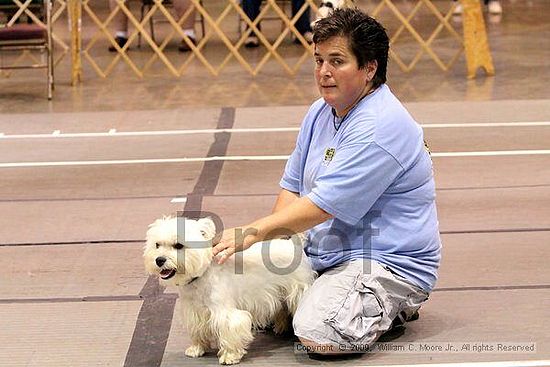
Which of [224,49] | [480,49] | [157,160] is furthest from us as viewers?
[224,49]

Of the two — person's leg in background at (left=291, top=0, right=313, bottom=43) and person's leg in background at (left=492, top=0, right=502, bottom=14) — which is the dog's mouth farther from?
person's leg in background at (left=492, top=0, right=502, bottom=14)

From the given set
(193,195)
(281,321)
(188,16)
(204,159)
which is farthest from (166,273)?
(188,16)

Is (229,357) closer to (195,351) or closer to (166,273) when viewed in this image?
(195,351)

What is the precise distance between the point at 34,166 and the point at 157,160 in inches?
26.3

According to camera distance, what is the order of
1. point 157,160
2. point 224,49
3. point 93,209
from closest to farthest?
point 93,209 → point 157,160 → point 224,49

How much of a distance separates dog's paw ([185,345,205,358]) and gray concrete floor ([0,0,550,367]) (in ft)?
0.15

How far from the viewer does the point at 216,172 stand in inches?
225

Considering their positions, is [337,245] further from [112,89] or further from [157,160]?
[112,89]

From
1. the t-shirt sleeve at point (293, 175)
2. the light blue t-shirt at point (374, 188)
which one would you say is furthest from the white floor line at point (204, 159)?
the light blue t-shirt at point (374, 188)

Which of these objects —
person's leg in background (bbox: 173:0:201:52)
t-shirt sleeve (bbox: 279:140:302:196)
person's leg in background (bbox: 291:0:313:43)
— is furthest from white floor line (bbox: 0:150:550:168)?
person's leg in background (bbox: 291:0:313:43)

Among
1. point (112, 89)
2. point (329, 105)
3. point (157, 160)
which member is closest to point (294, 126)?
point (157, 160)

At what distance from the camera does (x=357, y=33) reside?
10.5 feet

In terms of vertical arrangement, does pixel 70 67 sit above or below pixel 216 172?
below

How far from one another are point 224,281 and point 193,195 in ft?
6.80
